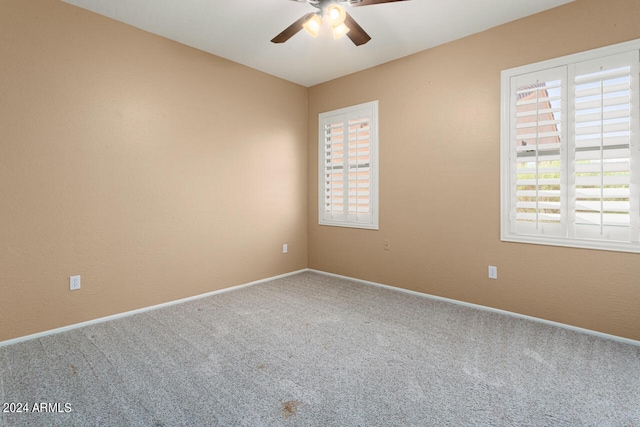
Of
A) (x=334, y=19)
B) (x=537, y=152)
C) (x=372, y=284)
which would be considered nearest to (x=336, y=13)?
(x=334, y=19)

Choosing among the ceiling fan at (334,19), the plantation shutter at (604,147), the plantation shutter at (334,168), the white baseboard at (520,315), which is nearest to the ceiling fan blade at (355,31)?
the ceiling fan at (334,19)

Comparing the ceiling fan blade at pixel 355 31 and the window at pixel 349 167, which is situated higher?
the ceiling fan blade at pixel 355 31

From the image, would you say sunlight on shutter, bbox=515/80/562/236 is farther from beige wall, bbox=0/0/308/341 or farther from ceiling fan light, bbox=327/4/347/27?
beige wall, bbox=0/0/308/341

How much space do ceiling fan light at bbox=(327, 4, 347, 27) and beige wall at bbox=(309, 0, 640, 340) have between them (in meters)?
1.54

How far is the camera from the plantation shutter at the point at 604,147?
239cm

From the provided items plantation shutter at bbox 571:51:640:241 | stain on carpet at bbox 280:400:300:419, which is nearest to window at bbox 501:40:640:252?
plantation shutter at bbox 571:51:640:241

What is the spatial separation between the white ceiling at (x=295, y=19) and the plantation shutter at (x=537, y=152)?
63 centimetres

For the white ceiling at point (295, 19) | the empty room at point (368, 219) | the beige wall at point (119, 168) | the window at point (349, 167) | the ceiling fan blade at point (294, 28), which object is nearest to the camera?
the empty room at point (368, 219)

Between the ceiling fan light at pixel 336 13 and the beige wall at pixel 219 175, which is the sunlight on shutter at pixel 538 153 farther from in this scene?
the ceiling fan light at pixel 336 13

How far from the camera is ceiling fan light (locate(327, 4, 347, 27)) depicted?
220 cm

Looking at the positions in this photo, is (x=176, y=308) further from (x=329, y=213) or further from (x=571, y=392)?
(x=571, y=392)

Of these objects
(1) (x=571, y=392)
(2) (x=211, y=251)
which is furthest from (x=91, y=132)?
(1) (x=571, y=392)

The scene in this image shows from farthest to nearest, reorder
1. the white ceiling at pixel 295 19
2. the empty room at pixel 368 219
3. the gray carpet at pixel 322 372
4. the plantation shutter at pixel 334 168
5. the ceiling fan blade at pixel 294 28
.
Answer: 1. the plantation shutter at pixel 334 168
2. the white ceiling at pixel 295 19
3. the ceiling fan blade at pixel 294 28
4. the empty room at pixel 368 219
5. the gray carpet at pixel 322 372

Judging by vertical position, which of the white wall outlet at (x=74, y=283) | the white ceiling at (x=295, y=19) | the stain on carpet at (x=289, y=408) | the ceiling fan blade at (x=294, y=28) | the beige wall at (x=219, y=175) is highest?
the white ceiling at (x=295, y=19)
